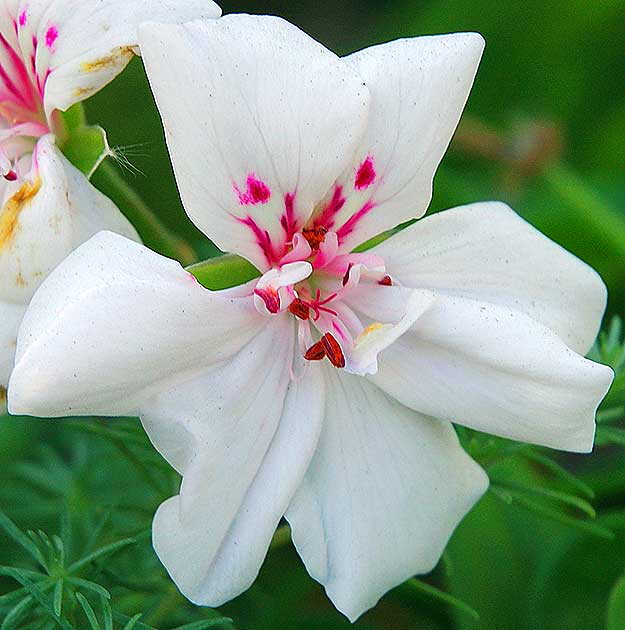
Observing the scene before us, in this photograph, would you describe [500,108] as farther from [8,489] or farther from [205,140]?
[205,140]

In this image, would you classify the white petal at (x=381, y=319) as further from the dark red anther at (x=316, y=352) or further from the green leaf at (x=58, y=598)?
the green leaf at (x=58, y=598)

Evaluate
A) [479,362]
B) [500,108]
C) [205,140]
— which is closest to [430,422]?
[479,362]

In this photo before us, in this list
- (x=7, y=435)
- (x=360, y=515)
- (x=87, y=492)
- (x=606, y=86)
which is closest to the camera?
(x=360, y=515)

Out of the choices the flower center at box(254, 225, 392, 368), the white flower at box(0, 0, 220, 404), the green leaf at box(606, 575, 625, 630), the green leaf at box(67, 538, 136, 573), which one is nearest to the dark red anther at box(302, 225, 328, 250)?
the flower center at box(254, 225, 392, 368)

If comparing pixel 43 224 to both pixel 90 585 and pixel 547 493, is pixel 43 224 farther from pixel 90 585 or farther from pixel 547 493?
pixel 547 493

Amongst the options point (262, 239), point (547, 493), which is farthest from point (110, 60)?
point (547, 493)
